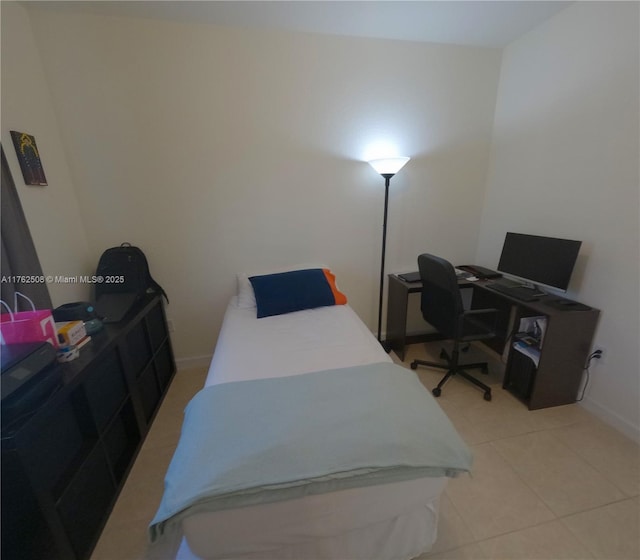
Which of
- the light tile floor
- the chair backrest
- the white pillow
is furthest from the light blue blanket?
the white pillow

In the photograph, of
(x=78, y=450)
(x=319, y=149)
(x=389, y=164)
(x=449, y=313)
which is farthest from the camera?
(x=319, y=149)

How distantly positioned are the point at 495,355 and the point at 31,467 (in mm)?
3013

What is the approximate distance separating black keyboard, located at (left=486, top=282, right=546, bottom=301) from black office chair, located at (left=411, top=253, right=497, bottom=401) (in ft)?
0.62

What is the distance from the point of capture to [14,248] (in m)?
1.43

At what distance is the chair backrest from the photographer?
6.05ft

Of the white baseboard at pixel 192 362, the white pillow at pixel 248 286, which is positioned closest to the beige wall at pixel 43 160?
the white baseboard at pixel 192 362

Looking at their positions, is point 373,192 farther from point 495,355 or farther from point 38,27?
point 38,27

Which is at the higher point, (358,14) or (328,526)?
(358,14)

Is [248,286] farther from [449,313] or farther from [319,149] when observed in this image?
[449,313]

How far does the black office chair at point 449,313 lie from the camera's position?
6.14ft

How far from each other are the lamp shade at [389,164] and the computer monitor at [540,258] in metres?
1.03

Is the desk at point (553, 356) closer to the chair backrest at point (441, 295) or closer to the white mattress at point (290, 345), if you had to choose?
the chair backrest at point (441, 295)

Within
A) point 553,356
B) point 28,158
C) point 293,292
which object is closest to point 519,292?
point 553,356

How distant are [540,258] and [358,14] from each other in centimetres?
203
